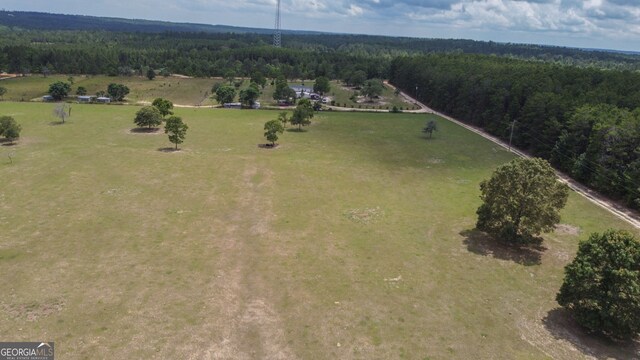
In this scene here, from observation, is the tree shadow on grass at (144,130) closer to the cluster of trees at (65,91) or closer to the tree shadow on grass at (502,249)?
the cluster of trees at (65,91)

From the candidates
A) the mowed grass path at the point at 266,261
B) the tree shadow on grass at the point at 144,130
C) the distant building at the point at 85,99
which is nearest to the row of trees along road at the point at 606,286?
the mowed grass path at the point at 266,261

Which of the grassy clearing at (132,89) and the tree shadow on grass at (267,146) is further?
the grassy clearing at (132,89)

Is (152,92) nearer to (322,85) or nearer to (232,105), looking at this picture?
(232,105)

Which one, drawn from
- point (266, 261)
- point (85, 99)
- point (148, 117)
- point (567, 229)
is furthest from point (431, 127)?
point (85, 99)

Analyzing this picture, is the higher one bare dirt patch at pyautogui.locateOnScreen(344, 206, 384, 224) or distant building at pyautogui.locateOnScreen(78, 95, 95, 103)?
distant building at pyautogui.locateOnScreen(78, 95, 95, 103)

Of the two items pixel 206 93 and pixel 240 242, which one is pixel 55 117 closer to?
pixel 206 93

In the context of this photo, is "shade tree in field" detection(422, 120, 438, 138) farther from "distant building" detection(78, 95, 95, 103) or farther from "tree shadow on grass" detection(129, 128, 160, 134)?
"distant building" detection(78, 95, 95, 103)

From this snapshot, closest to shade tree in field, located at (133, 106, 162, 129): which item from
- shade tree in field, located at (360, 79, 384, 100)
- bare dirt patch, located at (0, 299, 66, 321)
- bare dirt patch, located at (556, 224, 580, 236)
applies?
bare dirt patch, located at (0, 299, 66, 321)
